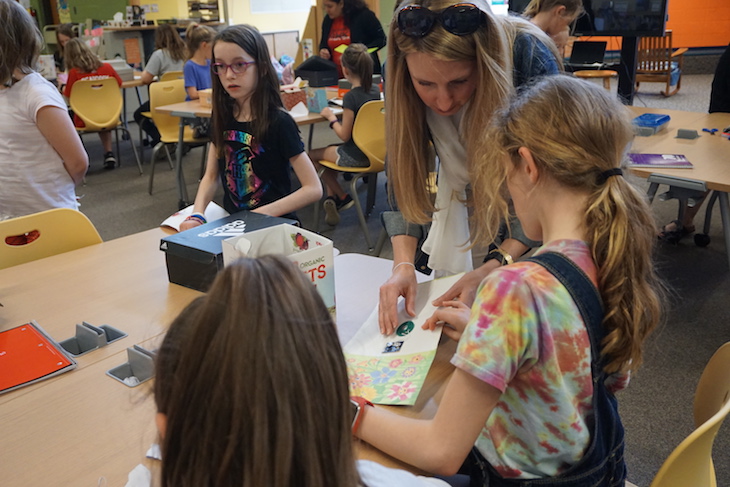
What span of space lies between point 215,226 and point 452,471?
0.88 m

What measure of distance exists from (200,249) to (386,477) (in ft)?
2.50

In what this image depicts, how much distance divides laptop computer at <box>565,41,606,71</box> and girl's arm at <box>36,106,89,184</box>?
10.3 feet

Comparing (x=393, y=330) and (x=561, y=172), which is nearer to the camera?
(x=561, y=172)

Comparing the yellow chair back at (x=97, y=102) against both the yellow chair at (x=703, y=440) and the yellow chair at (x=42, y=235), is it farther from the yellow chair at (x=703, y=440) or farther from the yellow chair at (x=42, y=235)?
the yellow chair at (x=703, y=440)

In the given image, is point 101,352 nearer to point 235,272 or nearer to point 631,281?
point 235,272

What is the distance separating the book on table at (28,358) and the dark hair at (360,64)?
9.24 ft

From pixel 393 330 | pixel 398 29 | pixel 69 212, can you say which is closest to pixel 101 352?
pixel 393 330

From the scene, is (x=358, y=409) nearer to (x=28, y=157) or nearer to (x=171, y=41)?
(x=28, y=157)

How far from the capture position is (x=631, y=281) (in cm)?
86

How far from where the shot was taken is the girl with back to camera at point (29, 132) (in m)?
1.92

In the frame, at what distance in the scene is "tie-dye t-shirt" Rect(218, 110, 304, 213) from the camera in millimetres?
2088

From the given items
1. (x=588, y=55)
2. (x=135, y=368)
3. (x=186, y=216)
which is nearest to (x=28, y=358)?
(x=135, y=368)

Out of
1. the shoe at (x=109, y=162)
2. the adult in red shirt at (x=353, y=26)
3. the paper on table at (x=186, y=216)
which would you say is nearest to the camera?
the paper on table at (x=186, y=216)

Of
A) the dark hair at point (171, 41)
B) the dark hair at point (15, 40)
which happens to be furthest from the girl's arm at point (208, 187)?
the dark hair at point (171, 41)
